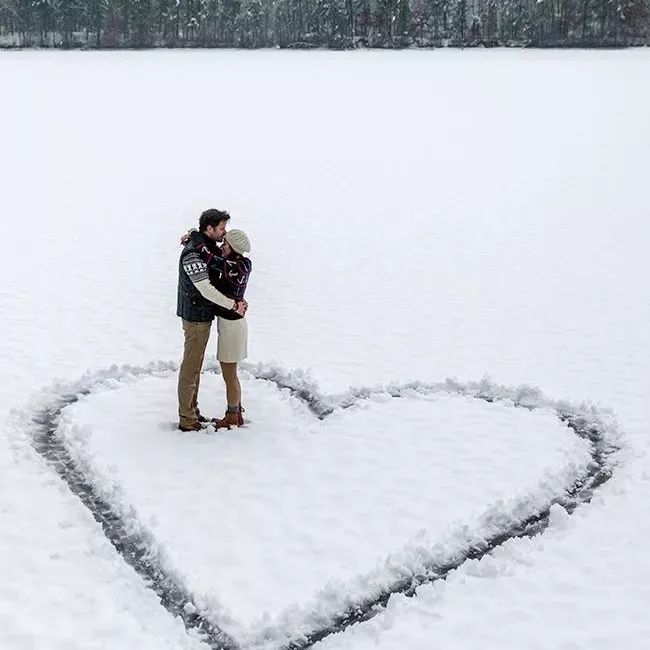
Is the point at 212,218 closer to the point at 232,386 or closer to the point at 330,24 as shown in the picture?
the point at 232,386

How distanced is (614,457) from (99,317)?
29.0ft

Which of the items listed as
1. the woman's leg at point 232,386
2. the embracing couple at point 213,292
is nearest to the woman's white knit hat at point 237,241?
the embracing couple at point 213,292

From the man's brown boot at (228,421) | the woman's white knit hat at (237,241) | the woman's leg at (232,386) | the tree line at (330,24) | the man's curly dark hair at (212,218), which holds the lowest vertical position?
the man's brown boot at (228,421)

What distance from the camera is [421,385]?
12094 mm

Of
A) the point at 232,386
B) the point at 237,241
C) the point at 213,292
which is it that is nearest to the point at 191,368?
the point at 232,386

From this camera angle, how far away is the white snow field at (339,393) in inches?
295

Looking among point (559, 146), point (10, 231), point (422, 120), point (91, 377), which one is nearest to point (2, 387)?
point (91, 377)

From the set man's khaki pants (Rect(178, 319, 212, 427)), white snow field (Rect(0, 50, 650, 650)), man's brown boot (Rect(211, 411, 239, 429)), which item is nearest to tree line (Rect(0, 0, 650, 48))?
white snow field (Rect(0, 50, 650, 650))

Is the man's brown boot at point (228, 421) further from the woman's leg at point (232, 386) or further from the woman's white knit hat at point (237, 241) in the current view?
the woman's white knit hat at point (237, 241)

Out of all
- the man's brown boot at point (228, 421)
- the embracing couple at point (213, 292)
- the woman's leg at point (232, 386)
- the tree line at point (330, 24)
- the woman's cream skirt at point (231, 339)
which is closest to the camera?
the embracing couple at point (213, 292)

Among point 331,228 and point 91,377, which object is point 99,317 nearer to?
point 91,377

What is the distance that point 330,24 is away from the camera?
→ 125938 millimetres

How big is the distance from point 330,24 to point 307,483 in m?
124

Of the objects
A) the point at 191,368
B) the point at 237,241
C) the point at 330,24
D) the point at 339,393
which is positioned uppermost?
the point at 330,24
